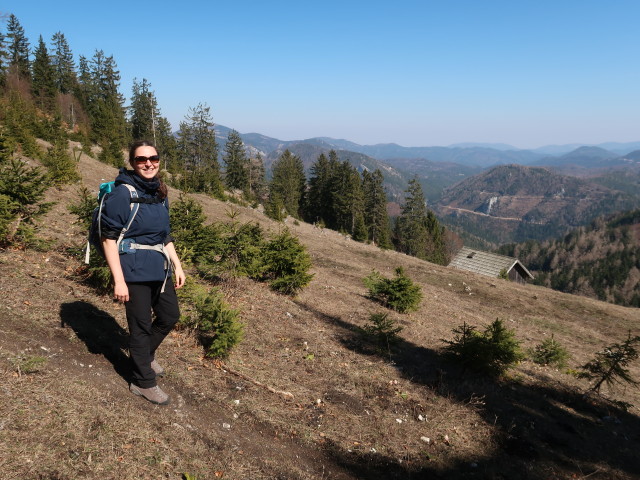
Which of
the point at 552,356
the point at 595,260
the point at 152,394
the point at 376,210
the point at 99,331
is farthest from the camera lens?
the point at 595,260

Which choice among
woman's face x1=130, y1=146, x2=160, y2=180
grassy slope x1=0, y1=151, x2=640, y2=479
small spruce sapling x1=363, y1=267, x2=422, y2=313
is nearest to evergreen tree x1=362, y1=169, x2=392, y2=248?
small spruce sapling x1=363, y1=267, x2=422, y2=313

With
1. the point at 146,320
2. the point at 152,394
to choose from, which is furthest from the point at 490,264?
the point at 146,320

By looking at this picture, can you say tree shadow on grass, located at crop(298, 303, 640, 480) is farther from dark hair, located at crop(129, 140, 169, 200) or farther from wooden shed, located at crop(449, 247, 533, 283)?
wooden shed, located at crop(449, 247, 533, 283)

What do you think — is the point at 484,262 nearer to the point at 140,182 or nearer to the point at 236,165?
the point at 236,165

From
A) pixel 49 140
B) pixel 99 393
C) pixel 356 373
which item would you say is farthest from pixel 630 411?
pixel 49 140

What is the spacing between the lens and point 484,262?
3984 cm

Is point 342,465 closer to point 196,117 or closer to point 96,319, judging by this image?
point 96,319

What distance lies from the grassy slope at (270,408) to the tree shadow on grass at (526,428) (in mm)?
32

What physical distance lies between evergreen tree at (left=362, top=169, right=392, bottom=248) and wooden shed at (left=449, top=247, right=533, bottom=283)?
15.2 m

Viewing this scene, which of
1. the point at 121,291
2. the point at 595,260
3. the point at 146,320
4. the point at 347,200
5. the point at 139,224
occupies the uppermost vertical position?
the point at 139,224

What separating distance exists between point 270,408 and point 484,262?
39476 mm

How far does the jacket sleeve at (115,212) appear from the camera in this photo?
359 centimetres

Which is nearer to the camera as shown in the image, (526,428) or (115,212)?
(115,212)

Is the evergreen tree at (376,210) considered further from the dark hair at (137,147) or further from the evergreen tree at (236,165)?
the dark hair at (137,147)
